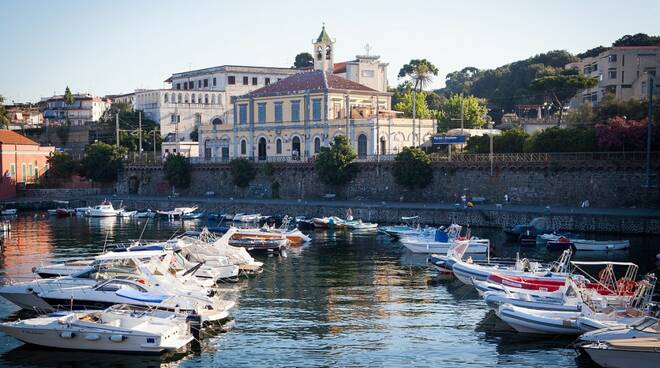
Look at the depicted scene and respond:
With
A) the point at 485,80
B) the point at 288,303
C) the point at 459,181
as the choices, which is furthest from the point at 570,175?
the point at 485,80

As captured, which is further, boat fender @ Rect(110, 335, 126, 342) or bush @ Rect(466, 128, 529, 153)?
bush @ Rect(466, 128, 529, 153)

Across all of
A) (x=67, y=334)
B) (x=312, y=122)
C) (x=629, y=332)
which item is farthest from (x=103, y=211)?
(x=629, y=332)

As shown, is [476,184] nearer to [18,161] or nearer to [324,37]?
[324,37]

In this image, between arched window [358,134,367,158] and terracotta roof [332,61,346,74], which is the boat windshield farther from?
terracotta roof [332,61,346,74]

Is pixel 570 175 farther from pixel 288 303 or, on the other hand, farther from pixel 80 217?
pixel 80 217

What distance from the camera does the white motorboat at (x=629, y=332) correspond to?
3000cm

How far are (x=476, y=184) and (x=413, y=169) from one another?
6.71 m

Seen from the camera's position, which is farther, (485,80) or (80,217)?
(485,80)

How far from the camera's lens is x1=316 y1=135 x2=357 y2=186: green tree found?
89.8 metres

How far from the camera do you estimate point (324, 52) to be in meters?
111

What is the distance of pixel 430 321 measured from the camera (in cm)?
3766

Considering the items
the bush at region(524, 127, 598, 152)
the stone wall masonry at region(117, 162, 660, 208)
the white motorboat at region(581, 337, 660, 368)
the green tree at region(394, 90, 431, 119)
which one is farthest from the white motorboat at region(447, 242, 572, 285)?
the green tree at region(394, 90, 431, 119)

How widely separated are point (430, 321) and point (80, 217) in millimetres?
66726

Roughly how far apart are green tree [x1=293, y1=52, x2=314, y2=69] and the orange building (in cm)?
6115
